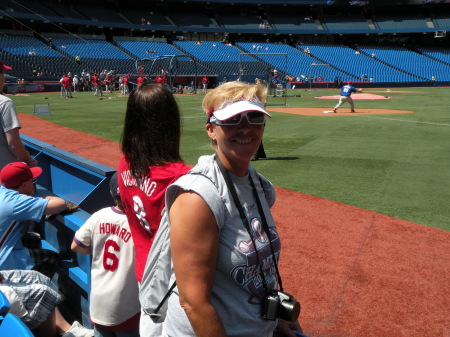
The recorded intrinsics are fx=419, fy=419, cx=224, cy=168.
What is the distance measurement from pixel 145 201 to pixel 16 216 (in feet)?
5.01

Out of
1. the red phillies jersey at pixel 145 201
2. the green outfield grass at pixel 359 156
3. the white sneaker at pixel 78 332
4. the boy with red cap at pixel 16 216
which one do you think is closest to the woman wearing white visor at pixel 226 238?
the red phillies jersey at pixel 145 201

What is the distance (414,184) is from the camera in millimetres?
7883

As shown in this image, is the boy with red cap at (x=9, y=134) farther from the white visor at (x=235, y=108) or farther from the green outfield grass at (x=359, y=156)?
the green outfield grass at (x=359, y=156)

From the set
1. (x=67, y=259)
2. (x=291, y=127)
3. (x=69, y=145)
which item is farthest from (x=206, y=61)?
(x=67, y=259)

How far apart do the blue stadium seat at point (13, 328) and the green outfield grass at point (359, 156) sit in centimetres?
558

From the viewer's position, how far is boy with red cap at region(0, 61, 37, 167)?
4188mm

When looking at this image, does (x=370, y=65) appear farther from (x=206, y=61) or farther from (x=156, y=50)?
(x=156, y=50)

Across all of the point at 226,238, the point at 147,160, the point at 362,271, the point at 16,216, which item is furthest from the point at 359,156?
the point at 226,238

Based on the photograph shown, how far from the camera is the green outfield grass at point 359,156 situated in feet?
23.2

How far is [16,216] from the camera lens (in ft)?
10.6

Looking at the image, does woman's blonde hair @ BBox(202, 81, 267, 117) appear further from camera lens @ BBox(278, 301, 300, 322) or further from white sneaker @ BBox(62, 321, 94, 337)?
white sneaker @ BBox(62, 321, 94, 337)

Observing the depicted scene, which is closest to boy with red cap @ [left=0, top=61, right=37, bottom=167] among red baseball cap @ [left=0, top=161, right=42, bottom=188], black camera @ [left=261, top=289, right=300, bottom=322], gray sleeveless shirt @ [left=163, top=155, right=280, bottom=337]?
red baseball cap @ [left=0, top=161, right=42, bottom=188]

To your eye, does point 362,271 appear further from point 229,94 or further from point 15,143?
point 15,143

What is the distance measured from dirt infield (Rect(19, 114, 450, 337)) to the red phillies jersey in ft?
6.60
